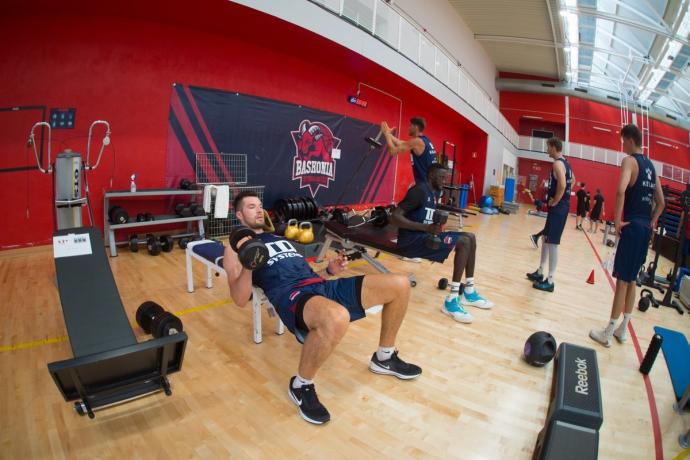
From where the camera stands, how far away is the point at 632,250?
2.56 m

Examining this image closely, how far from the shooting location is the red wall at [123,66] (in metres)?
3.70

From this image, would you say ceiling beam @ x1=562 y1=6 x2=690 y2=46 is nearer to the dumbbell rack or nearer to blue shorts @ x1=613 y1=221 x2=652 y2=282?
blue shorts @ x1=613 y1=221 x2=652 y2=282

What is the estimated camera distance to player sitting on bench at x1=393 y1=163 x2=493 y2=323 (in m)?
3.11

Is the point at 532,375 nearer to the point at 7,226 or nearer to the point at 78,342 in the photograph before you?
the point at 78,342

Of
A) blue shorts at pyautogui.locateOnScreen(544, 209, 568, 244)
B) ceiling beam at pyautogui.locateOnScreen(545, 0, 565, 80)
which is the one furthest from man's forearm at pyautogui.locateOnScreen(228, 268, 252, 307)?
ceiling beam at pyautogui.locateOnScreen(545, 0, 565, 80)

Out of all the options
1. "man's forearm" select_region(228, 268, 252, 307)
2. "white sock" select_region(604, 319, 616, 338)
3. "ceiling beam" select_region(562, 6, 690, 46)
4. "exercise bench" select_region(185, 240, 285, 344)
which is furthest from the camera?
"ceiling beam" select_region(562, 6, 690, 46)

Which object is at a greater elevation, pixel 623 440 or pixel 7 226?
pixel 7 226

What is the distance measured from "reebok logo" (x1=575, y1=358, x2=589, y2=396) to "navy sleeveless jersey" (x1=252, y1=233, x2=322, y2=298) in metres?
1.24

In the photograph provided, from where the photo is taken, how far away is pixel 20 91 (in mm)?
3678

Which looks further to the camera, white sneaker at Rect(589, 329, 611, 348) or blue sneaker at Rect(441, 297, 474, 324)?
blue sneaker at Rect(441, 297, 474, 324)

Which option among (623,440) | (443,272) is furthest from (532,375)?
(443,272)

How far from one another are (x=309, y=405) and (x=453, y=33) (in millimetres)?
12431

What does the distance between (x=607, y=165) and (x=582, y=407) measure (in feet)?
62.5

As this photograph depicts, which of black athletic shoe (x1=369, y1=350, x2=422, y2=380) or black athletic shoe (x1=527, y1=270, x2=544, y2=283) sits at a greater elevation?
black athletic shoe (x1=527, y1=270, x2=544, y2=283)
